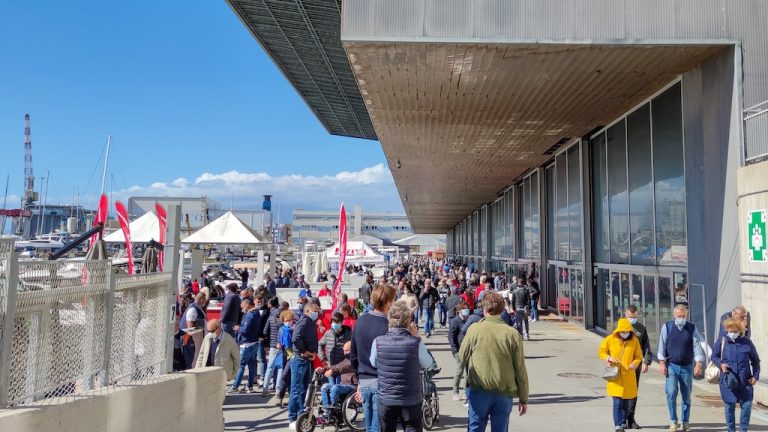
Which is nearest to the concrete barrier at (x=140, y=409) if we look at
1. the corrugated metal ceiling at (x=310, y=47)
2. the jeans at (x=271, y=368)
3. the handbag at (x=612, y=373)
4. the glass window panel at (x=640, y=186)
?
the jeans at (x=271, y=368)

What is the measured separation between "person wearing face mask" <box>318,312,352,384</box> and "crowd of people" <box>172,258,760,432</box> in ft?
0.05

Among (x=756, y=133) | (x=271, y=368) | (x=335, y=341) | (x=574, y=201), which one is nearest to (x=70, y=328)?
(x=335, y=341)

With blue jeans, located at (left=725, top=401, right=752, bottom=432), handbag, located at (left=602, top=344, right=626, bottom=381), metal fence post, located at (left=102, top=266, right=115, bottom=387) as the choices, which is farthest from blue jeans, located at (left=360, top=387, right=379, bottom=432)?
blue jeans, located at (left=725, top=401, right=752, bottom=432)

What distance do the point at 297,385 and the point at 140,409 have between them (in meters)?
3.37

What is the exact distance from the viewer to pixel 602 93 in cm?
1423

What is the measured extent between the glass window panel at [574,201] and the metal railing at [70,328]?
17.1 metres

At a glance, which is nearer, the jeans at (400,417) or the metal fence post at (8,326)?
the metal fence post at (8,326)

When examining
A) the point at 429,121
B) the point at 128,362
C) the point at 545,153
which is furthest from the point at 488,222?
the point at 128,362

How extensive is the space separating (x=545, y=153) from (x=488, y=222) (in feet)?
69.8

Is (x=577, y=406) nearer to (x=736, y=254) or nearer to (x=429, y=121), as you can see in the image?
(x=736, y=254)

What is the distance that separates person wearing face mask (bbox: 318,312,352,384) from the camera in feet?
27.5

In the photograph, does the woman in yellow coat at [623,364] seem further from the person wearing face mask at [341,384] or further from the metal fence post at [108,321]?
the metal fence post at [108,321]

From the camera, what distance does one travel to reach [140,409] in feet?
18.1

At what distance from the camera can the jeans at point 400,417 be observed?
545cm
